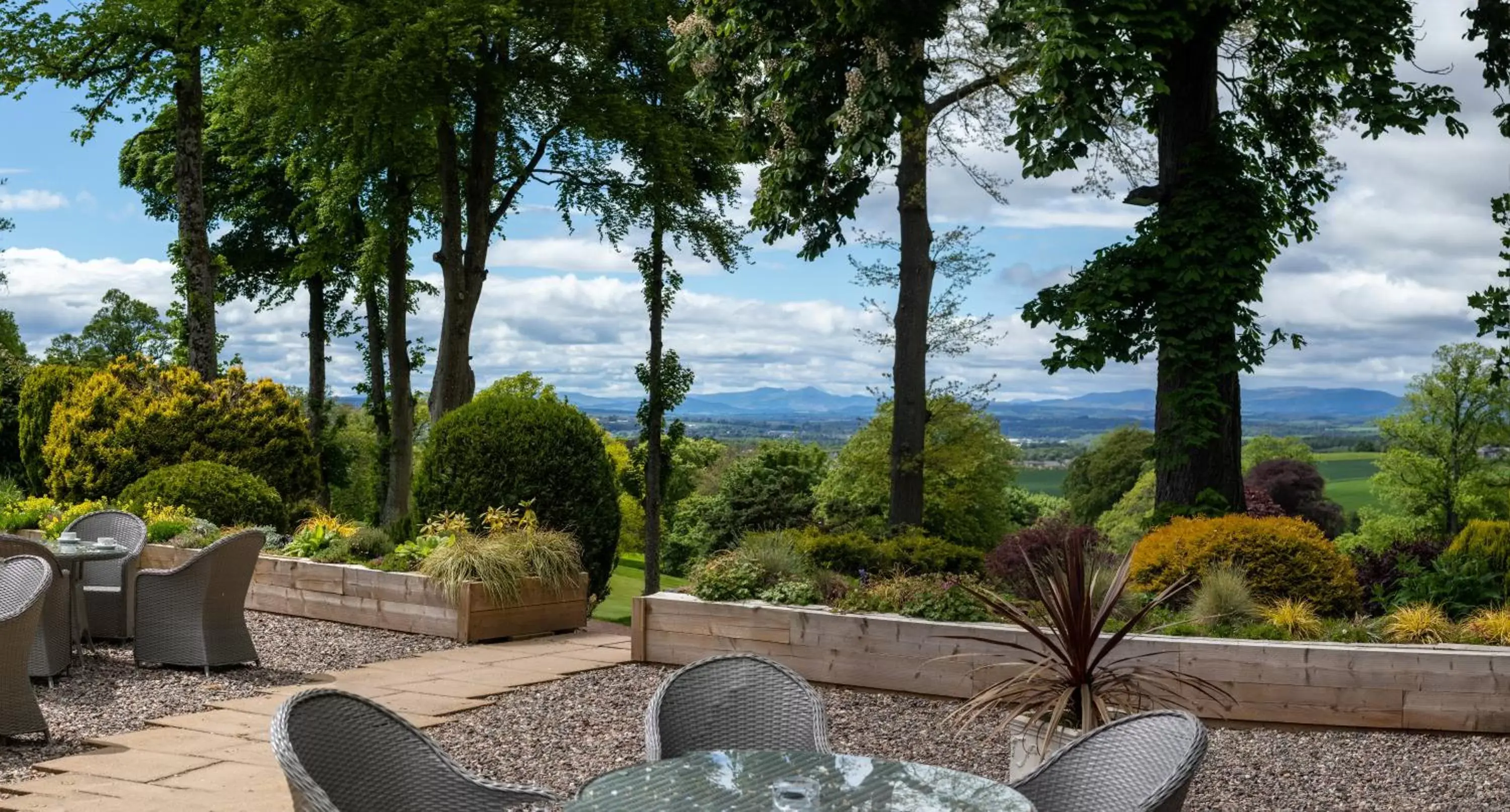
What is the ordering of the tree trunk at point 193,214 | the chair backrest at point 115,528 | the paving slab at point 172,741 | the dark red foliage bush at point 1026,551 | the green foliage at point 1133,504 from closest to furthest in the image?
the paving slab at point 172,741
the dark red foliage bush at point 1026,551
the chair backrest at point 115,528
the tree trunk at point 193,214
the green foliage at point 1133,504

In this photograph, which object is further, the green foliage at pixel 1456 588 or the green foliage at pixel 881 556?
the green foliage at pixel 881 556

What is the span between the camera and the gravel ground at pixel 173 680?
5.79m

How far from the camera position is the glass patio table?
724 cm

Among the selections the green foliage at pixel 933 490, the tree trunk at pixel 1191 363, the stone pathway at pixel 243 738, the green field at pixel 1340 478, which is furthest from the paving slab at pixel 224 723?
the green field at pixel 1340 478

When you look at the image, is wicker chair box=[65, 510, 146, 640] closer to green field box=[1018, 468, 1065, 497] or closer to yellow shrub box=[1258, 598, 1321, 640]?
yellow shrub box=[1258, 598, 1321, 640]

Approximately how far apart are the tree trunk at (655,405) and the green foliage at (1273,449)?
20159mm

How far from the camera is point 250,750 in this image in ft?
17.9

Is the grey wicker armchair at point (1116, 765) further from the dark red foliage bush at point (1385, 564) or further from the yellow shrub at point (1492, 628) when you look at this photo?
the dark red foliage bush at point (1385, 564)

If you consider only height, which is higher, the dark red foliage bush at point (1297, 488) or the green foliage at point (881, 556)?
the green foliage at point (881, 556)

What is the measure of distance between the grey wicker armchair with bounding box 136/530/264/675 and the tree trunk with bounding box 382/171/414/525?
11577 mm

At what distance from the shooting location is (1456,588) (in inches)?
288

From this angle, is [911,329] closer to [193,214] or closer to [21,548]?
[193,214]

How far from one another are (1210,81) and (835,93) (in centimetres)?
330

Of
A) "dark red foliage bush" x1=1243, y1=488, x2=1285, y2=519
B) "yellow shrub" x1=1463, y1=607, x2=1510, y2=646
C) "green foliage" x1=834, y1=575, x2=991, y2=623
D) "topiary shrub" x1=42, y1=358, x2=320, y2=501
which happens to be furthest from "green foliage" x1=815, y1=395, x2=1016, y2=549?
"yellow shrub" x1=1463, y1=607, x2=1510, y2=646
